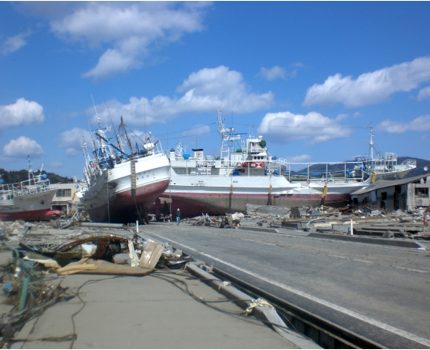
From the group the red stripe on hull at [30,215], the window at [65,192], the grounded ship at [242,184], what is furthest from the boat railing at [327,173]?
the window at [65,192]

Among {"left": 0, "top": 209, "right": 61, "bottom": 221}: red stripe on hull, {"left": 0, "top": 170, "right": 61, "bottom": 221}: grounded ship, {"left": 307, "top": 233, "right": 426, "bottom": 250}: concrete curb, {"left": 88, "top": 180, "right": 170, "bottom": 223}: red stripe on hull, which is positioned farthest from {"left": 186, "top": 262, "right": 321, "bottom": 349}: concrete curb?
{"left": 0, "top": 209, "right": 61, "bottom": 221}: red stripe on hull

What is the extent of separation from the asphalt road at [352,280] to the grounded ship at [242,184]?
4054 centimetres

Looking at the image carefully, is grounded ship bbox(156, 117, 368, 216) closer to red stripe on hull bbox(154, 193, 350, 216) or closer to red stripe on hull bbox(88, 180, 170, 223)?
red stripe on hull bbox(154, 193, 350, 216)

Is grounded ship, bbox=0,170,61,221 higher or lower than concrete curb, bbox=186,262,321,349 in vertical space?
higher

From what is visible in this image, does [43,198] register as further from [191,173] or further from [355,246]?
[355,246]

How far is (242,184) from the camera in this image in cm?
6188

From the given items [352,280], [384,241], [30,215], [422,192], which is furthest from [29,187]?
[352,280]

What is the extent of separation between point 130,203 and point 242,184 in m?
17.4

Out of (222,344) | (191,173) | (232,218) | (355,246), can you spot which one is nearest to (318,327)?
(222,344)

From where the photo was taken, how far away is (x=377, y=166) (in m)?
70.4

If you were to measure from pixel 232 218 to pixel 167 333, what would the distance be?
3580 cm

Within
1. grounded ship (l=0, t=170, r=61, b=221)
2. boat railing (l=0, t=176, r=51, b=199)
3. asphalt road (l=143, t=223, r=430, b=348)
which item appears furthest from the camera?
boat railing (l=0, t=176, r=51, b=199)

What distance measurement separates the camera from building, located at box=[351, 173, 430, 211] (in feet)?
144

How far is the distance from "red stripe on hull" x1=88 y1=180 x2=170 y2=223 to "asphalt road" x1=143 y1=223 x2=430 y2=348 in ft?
94.4
